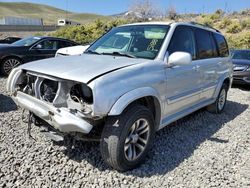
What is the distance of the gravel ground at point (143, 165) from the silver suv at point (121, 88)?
268 mm

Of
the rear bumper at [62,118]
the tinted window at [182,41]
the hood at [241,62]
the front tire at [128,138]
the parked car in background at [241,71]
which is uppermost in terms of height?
the tinted window at [182,41]

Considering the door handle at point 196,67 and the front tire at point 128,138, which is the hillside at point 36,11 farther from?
the front tire at point 128,138

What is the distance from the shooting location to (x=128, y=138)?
10.8 feet

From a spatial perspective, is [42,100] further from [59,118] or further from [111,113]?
[111,113]

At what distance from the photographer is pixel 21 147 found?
3.85m

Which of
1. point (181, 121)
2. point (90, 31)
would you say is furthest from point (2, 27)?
point (181, 121)

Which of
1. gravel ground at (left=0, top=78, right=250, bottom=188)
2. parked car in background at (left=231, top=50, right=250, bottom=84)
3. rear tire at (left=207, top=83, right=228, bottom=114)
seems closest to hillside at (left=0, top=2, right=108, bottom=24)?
parked car in background at (left=231, top=50, right=250, bottom=84)

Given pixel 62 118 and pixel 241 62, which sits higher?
pixel 62 118

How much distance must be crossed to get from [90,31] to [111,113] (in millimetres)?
20741

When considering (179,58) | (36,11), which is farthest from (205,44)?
(36,11)

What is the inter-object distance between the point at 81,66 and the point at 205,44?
2730mm

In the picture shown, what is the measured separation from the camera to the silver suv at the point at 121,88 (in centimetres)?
295

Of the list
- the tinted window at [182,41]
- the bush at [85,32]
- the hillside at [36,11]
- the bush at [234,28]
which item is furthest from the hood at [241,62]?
the hillside at [36,11]

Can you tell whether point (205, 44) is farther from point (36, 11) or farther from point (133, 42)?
point (36, 11)
